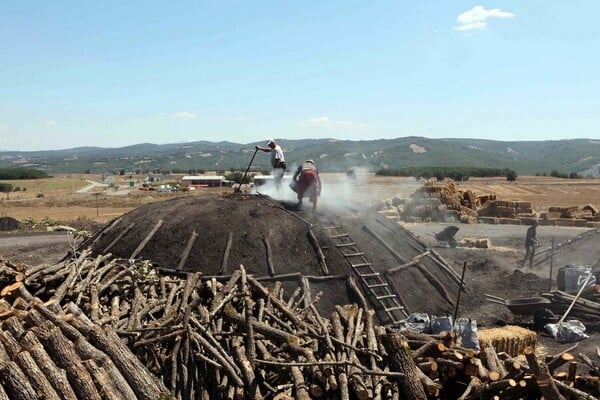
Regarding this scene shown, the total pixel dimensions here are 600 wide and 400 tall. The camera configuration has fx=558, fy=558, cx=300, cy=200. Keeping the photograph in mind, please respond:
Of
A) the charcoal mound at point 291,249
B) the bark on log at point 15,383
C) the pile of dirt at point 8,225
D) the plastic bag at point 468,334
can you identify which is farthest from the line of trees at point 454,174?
the bark on log at point 15,383

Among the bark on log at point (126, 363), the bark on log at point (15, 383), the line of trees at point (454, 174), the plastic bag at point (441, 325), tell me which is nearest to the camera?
the bark on log at point (15, 383)

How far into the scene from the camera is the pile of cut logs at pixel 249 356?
8.08 metres

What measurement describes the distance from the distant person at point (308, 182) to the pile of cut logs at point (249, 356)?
18.8 feet

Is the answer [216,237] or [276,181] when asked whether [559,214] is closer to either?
[276,181]

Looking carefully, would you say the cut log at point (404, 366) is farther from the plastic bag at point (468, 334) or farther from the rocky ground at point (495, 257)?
the rocky ground at point (495, 257)

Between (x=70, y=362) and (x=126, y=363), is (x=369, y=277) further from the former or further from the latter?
(x=70, y=362)

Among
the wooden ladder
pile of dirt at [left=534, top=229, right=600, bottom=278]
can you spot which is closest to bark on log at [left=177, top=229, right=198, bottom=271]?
the wooden ladder

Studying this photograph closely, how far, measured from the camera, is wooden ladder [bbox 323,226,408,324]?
1336 cm

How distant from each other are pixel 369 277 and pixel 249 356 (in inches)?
218

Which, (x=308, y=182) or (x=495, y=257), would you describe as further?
(x=495, y=257)

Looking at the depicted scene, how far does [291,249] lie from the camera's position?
14070 millimetres

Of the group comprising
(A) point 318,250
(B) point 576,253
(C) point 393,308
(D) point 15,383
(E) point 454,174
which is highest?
(A) point 318,250

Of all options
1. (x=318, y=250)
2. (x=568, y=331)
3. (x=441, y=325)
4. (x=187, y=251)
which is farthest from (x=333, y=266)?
(x=568, y=331)

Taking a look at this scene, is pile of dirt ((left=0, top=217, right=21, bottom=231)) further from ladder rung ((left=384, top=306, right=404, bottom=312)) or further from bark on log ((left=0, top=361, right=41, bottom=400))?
bark on log ((left=0, top=361, right=41, bottom=400))
